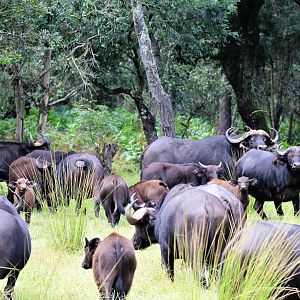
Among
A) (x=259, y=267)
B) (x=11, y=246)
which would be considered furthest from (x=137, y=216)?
(x=259, y=267)

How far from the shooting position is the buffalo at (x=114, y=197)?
13.9 m

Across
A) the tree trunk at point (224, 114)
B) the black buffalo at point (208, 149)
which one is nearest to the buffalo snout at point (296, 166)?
the black buffalo at point (208, 149)

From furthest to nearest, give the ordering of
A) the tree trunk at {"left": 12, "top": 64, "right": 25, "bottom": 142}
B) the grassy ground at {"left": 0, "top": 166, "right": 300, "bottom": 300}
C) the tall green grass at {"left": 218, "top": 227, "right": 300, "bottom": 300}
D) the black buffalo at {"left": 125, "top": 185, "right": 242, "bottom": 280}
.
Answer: the tree trunk at {"left": 12, "top": 64, "right": 25, "bottom": 142}, the black buffalo at {"left": 125, "top": 185, "right": 242, "bottom": 280}, the grassy ground at {"left": 0, "top": 166, "right": 300, "bottom": 300}, the tall green grass at {"left": 218, "top": 227, "right": 300, "bottom": 300}

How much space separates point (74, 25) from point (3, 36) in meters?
3.32

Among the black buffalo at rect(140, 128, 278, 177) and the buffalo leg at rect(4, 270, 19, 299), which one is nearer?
the buffalo leg at rect(4, 270, 19, 299)

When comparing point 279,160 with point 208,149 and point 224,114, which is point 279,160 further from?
point 224,114

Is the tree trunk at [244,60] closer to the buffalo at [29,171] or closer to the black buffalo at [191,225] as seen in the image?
the buffalo at [29,171]

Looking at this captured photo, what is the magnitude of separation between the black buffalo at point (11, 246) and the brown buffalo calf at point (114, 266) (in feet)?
2.67

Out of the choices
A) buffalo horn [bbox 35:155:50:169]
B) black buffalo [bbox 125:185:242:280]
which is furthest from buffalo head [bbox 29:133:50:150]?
black buffalo [bbox 125:185:242:280]

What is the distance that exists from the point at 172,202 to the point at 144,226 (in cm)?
97

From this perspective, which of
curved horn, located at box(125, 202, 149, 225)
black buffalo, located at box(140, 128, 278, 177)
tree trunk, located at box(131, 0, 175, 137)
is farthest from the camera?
tree trunk, located at box(131, 0, 175, 137)

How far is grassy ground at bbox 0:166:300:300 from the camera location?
7.89 m

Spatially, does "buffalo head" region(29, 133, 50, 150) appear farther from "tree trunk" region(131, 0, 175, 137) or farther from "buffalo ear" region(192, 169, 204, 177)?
"buffalo ear" region(192, 169, 204, 177)

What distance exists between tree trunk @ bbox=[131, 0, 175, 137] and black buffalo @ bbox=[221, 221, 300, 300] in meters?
11.4
